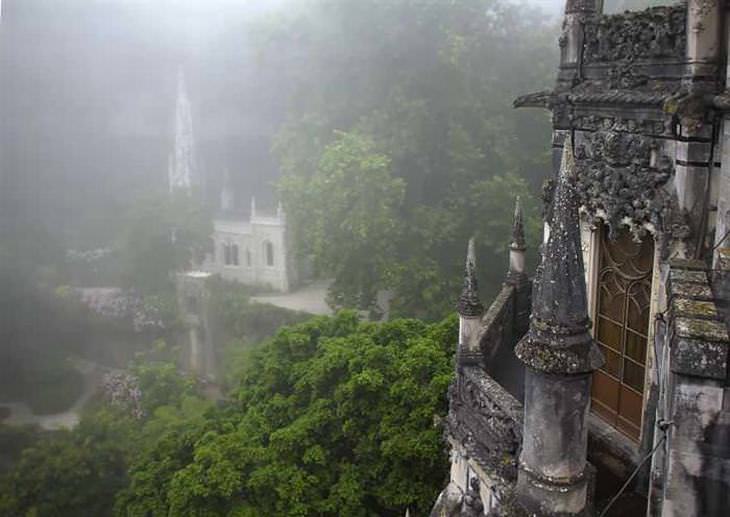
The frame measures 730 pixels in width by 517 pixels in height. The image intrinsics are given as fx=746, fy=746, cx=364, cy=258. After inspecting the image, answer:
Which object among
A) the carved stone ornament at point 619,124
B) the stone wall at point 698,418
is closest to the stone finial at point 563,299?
the stone wall at point 698,418

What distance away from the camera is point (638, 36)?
852 centimetres

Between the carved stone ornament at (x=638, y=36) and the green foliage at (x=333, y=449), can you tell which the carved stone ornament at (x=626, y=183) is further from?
the green foliage at (x=333, y=449)

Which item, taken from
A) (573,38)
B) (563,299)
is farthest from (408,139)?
(563,299)

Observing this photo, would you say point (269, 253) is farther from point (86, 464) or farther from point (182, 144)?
point (86, 464)

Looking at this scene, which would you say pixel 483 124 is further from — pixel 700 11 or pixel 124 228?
pixel 700 11

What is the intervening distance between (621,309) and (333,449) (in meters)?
8.77

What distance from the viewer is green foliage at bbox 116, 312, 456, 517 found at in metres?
15.2

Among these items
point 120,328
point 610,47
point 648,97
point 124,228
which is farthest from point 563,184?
point 124,228

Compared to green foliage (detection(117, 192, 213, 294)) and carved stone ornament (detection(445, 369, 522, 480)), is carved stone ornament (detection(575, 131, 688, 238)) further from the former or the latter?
green foliage (detection(117, 192, 213, 294))

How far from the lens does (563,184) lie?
20.6 feet

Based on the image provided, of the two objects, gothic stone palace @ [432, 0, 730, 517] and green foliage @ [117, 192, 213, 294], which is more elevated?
gothic stone palace @ [432, 0, 730, 517]

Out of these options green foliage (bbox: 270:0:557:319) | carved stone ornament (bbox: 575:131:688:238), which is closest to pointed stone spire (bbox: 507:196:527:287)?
carved stone ornament (bbox: 575:131:688:238)

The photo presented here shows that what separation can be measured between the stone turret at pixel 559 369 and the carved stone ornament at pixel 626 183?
7.30 feet

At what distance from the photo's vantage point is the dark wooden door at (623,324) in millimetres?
9172
